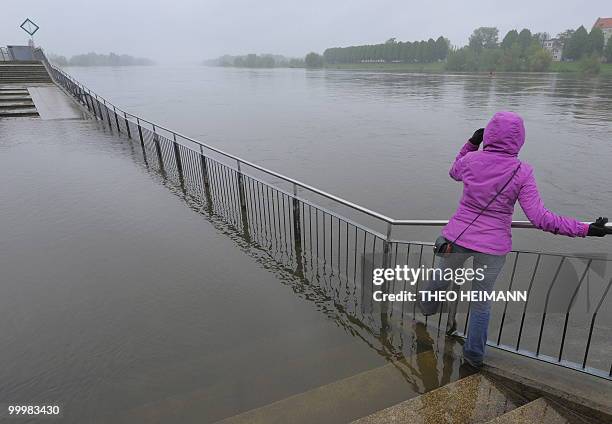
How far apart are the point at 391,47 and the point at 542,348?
154m

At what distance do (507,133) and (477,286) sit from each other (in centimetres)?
117

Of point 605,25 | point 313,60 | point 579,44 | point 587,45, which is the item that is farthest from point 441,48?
point 313,60

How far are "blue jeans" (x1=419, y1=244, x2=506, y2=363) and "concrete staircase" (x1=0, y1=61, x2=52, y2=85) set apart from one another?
30881mm

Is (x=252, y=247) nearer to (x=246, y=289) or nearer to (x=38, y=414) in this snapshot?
(x=246, y=289)

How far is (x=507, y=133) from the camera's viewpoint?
2.60m

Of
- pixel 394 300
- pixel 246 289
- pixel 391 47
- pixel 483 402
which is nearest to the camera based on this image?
pixel 483 402

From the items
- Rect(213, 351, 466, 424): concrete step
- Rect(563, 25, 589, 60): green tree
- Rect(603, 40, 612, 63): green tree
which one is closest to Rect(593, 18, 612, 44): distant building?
Rect(563, 25, 589, 60): green tree

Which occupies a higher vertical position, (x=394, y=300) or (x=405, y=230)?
(x=394, y=300)

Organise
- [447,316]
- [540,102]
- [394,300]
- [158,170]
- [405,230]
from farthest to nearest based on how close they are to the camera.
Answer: [540,102]
[158,170]
[405,230]
[394,300]
[447,316]

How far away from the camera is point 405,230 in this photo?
711 cm

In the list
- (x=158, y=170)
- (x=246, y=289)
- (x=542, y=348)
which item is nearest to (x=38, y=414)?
(x=246, y=289)

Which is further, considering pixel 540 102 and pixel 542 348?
pixel 540 102

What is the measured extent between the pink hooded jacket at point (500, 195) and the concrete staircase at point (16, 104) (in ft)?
63.3

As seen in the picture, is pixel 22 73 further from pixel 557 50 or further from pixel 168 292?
pixel 557 50
